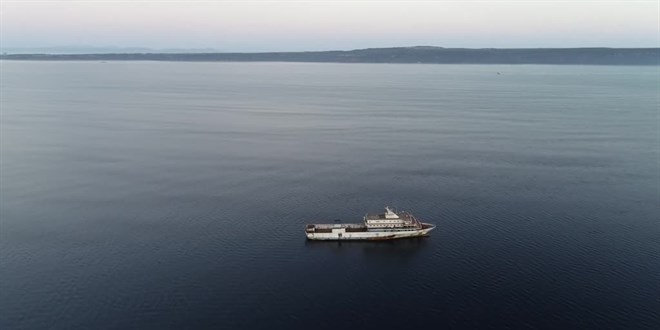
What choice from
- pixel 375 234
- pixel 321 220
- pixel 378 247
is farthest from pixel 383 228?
pixel 321 220

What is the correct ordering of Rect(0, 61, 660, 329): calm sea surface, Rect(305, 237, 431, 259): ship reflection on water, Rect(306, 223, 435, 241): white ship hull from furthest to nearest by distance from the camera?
Rect(306, 223, 435, 241): white ship hull → Rect(305, 237, 431, 259): ship reflection on water → Rect(0, 61, 660, 329): calm sea surface

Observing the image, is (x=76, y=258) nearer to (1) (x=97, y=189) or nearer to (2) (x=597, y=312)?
(1) (x=97, y=189)

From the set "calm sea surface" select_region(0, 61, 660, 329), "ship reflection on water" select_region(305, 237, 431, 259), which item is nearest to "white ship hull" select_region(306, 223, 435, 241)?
"ship reflection on water" select_region(305, 237, 431, 259)

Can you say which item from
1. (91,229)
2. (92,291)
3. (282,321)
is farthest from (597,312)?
(91,229)

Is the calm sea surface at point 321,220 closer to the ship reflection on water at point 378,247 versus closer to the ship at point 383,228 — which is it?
the ship reflection on water at point 378,247

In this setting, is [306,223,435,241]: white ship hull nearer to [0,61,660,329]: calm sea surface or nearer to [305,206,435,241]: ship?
[305,206,435,241]: ship

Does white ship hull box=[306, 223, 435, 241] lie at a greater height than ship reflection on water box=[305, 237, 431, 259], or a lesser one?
greater

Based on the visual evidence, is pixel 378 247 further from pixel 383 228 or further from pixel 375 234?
pixel 383 228

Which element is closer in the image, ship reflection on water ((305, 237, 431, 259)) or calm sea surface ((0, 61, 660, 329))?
calm sea surface ((0, 61, 660, 329))

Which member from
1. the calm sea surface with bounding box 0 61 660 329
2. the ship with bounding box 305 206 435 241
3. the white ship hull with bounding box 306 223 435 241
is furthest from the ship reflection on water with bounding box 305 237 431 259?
the ship with bounding box 305 206 435 241

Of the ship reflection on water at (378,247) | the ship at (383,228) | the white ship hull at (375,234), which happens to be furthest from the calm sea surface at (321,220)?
the ship at (383,228)

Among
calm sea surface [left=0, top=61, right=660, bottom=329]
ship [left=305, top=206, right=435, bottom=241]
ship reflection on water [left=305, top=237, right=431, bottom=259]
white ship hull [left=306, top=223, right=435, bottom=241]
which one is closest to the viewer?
calm sea surface [left=0, top=61, right=660, bottom=329]
